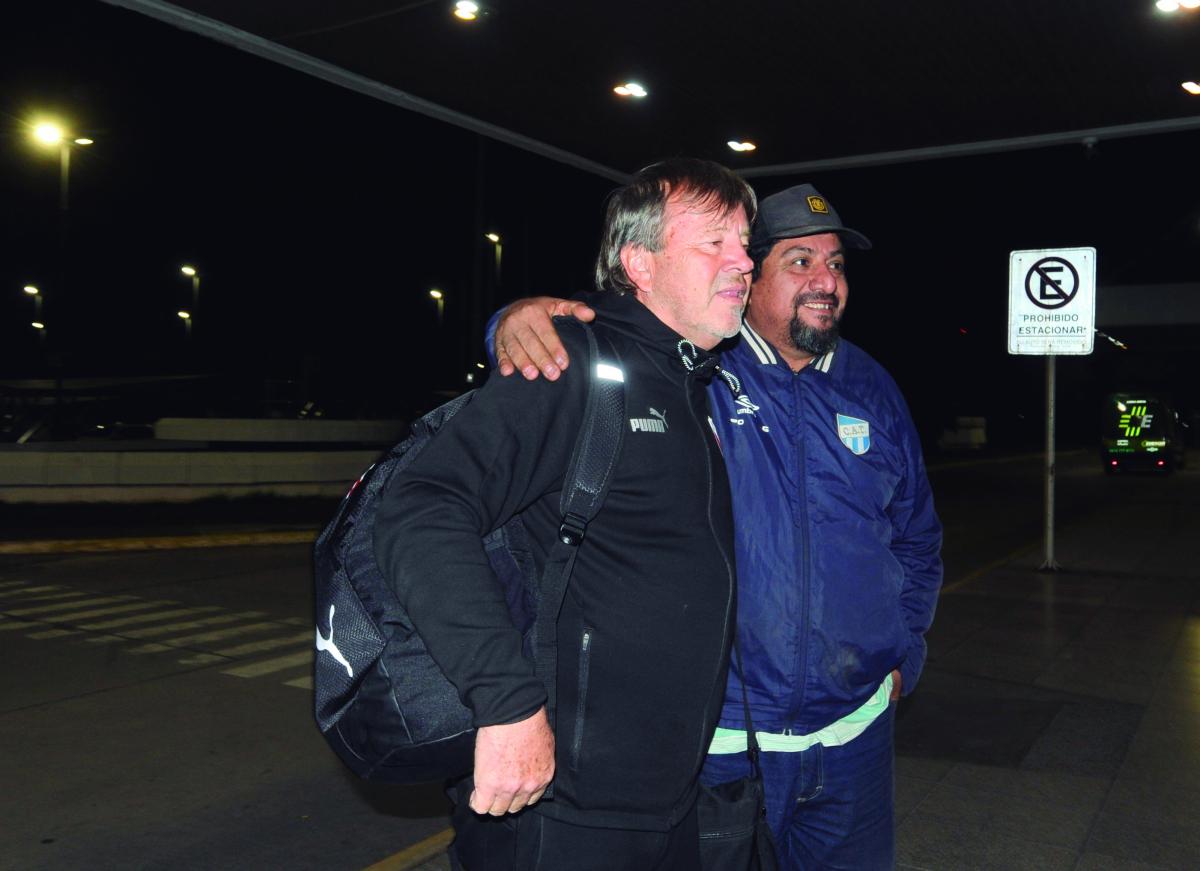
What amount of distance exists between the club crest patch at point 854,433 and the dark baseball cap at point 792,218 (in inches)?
19.9

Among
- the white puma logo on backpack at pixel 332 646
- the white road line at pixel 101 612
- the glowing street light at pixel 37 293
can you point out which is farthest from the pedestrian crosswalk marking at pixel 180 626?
the glowing street light at pixel 37 293

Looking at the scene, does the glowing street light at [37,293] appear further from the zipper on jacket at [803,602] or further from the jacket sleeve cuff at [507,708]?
the jacket sleeve cuff at [507,708]

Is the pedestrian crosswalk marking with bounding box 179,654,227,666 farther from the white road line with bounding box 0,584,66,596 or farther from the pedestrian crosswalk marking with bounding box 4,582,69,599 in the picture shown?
the white road line with bounding box 0,584,66,596

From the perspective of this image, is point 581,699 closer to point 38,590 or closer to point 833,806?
point 833,806

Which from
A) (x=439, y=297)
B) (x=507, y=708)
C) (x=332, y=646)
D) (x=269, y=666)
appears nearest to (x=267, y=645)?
(x=269, y=666)

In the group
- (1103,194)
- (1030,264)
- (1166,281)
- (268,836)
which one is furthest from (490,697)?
(1166,281)

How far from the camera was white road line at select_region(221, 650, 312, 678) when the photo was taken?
6.89 meters

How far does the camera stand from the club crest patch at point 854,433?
2.64 m

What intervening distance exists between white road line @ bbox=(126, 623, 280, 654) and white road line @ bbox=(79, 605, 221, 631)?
701mm

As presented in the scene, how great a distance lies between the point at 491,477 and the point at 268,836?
10.4ft

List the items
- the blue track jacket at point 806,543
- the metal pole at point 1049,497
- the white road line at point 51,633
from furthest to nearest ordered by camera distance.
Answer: the metal pole at point 1049,497 < the white road line at point 51,633 < the blue track jacket at point 806,543

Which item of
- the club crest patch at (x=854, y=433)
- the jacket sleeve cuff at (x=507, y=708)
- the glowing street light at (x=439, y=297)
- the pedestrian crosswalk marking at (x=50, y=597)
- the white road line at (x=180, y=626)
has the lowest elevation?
the white road line at (x=180, y=626)

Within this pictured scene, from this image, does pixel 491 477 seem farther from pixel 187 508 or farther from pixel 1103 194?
pixel 1103 194

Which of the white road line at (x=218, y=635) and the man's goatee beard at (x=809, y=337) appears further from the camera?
the white road line at (x=218, y=635)
